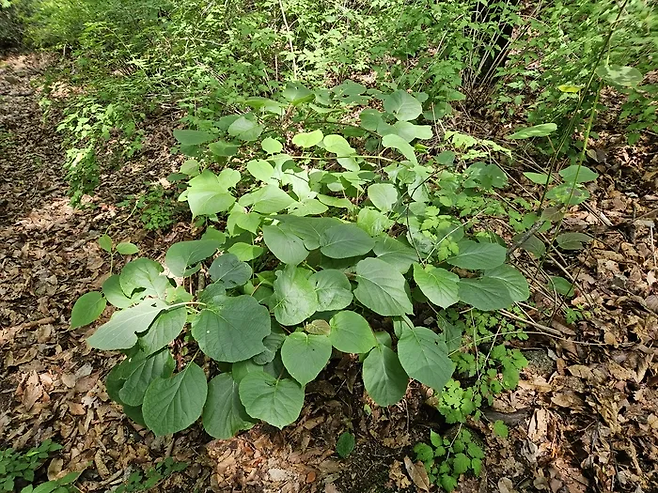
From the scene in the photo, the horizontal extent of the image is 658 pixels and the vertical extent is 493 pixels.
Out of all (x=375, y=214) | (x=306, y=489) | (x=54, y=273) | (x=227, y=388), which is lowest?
(x=54, y=273)

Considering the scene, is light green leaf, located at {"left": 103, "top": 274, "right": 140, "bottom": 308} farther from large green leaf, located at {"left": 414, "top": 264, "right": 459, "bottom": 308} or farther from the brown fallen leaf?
the brown fallen leaf

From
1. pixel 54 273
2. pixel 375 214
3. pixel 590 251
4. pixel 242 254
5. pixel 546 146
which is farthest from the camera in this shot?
pixel 54 273

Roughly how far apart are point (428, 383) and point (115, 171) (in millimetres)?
4379

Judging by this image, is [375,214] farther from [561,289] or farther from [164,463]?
[164,463]

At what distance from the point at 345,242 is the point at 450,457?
1.10 metres

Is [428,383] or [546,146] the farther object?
[546,146]

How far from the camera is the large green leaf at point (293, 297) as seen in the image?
154 cm

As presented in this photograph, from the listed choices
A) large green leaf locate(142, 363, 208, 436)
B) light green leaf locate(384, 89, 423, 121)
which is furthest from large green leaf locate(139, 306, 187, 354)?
light green leaf locate(384, 89, 423, 121)

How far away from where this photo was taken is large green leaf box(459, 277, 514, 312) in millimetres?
1614

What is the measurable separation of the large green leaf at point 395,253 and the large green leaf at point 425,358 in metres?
0.31

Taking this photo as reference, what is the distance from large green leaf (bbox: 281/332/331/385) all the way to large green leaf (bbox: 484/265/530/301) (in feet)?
2.78

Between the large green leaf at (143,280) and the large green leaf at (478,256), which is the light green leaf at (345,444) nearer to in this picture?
the large green leaf at (478,256)

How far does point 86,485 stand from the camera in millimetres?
2115

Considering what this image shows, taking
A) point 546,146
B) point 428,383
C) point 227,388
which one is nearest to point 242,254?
point 227,388
